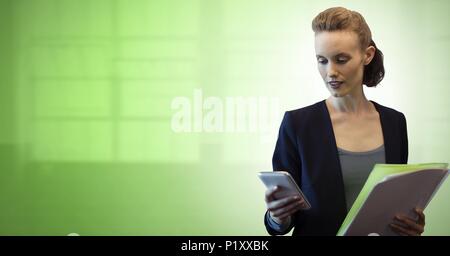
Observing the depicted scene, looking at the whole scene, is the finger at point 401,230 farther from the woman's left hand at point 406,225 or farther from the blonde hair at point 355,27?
the blonde hair at point 355,27

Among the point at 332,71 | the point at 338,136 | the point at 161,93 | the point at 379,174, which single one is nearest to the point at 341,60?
the point at 332,71

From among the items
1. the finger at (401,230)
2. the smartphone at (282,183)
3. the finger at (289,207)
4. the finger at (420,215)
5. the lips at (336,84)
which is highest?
the lips at (336,84)

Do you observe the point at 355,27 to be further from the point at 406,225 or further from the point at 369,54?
the point at 406,225

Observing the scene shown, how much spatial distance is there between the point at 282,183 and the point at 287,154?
0.22m

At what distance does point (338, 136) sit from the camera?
1590 millimetres

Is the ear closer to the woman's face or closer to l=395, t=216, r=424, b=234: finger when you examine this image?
the woman's face

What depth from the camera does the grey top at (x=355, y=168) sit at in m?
1.54

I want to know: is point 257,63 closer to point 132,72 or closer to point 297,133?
point 297,133

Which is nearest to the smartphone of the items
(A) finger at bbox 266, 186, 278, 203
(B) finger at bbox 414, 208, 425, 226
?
(A) finger at bbox 266, 186, 278, 203

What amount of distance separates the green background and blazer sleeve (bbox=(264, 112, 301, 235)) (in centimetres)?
3

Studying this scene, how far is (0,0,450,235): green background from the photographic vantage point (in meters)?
1.65

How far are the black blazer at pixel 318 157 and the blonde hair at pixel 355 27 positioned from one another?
0.08 metres

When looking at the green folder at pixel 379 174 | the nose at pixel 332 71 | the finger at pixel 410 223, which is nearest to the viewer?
the green folder at pixel 379 174

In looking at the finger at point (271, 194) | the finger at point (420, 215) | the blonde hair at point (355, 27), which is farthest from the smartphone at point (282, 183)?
the blonde hair at point (355, 27)
